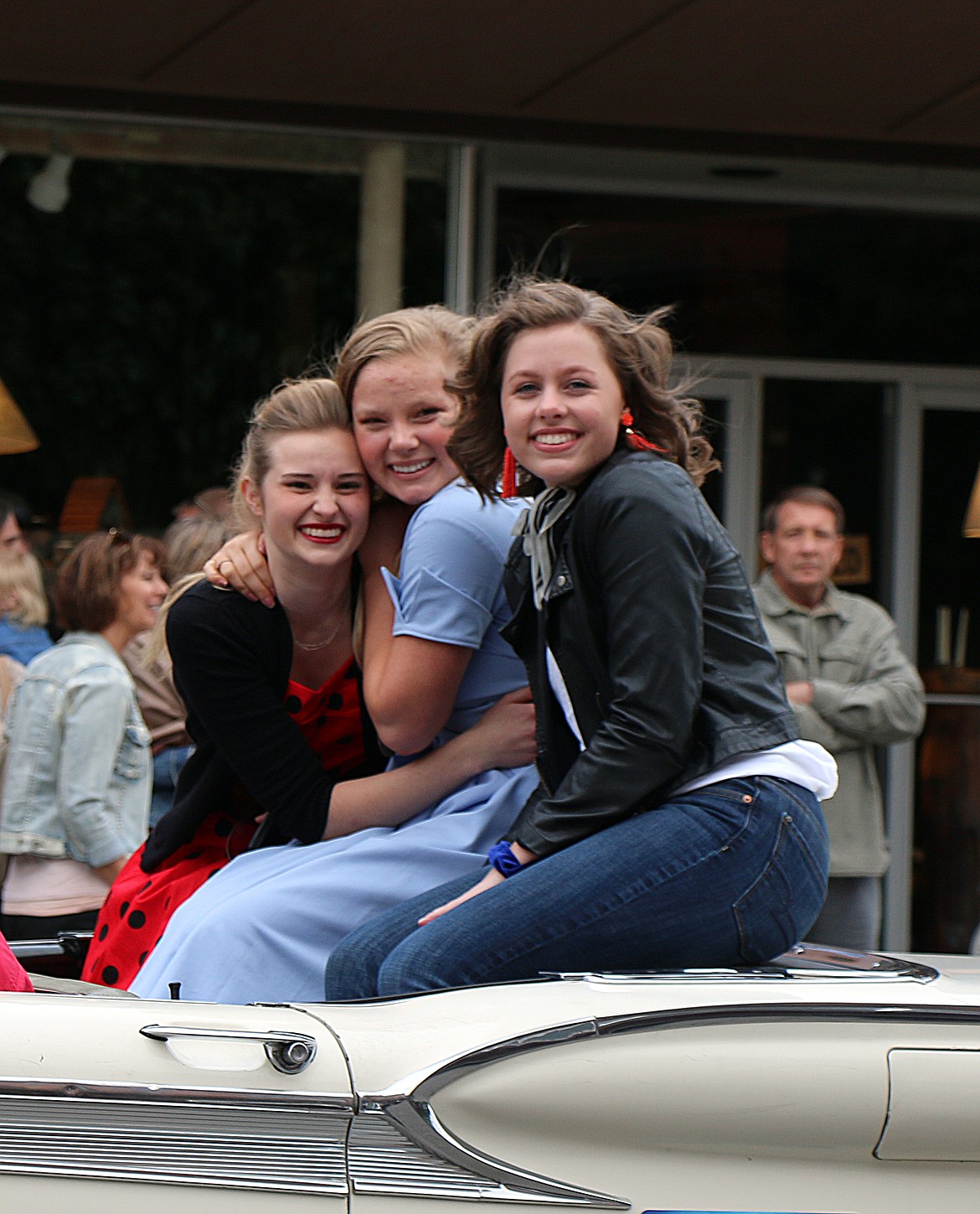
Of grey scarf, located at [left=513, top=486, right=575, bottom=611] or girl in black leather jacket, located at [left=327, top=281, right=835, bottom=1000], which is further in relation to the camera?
grey scarf, located at [left=513, top=486, right=575, bottom=611]

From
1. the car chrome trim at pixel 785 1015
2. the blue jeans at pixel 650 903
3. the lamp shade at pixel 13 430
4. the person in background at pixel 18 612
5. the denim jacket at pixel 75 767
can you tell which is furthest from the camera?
the lamp shade at pixel 13 430

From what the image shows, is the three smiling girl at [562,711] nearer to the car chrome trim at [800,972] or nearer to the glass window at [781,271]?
the car chrome trim at [800,972]

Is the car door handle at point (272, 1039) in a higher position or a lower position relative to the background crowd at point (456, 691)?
lower

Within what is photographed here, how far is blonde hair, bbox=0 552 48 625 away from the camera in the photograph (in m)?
5.44

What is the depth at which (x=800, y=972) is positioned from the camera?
6.45 feet

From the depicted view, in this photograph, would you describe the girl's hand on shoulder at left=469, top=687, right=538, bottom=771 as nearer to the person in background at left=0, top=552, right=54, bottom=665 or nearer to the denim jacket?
the denim jacket

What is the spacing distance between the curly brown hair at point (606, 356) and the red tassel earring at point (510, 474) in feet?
0.05

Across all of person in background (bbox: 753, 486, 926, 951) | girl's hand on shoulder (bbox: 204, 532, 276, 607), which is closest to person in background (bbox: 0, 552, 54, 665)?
person in background (bbox: 753, 486, 926, 951)

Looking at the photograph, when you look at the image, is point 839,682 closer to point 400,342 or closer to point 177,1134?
point 400,342

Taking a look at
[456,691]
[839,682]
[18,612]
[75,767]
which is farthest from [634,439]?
[18,612]

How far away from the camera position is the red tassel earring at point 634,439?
236 cm

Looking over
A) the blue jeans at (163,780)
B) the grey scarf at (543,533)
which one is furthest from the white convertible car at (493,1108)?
the blue jeans at (163,780)

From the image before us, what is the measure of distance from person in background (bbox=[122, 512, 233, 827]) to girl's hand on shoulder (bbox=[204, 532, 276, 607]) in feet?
7.36

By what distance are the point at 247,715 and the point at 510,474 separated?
618mm
